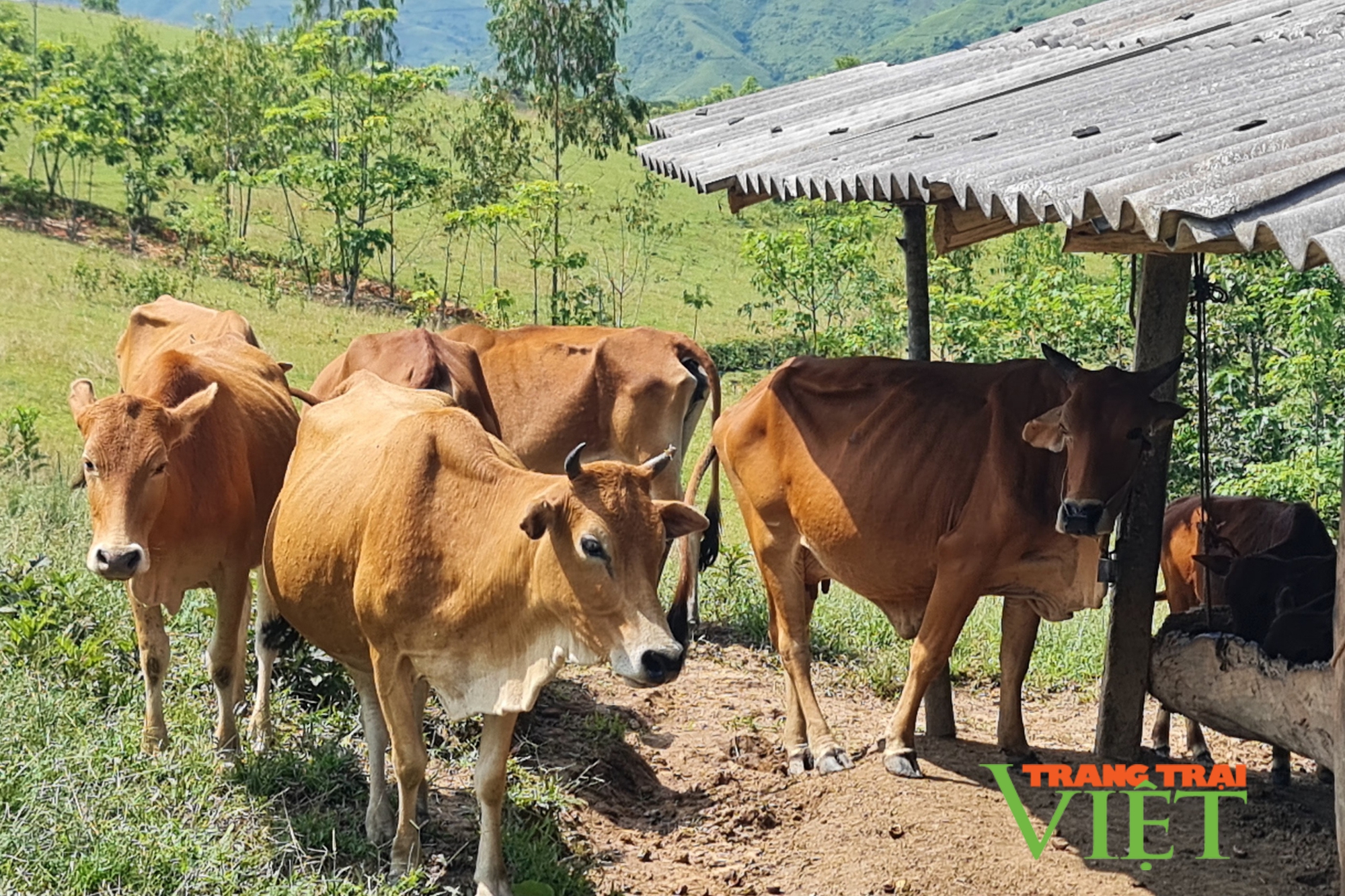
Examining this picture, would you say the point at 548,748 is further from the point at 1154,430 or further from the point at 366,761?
the point at 1154,430

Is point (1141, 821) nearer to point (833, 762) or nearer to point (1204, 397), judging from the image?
point (833, 762)

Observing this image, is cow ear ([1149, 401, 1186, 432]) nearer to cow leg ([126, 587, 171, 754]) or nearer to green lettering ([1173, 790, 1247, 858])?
green lettering ([1173, 790, 1247, 858])

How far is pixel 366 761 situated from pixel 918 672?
2.35 metres

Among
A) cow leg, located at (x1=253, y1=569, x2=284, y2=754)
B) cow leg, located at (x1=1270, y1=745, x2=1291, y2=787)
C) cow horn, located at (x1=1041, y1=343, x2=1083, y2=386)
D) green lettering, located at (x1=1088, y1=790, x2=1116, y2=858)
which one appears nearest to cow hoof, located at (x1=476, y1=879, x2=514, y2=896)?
cow leg, located at (x1=253, y1=569, x2=284, y2=754)

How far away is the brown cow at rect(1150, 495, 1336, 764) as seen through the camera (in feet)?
22.2

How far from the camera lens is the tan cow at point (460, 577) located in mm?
4547

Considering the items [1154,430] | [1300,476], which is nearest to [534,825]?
[1154,430]

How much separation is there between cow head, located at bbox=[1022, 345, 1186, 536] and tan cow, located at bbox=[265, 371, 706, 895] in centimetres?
179

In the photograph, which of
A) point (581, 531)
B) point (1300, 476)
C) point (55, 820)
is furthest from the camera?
point (1300, 476)

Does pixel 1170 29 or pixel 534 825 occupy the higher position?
pixel 1170 29

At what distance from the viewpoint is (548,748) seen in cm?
669

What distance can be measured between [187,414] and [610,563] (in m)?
2.24

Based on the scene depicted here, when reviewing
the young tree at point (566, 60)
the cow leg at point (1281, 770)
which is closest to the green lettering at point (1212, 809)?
the cow leg at point (1281, 770)

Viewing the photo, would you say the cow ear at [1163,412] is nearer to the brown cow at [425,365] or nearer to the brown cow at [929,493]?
the brown cow at [929,493]
